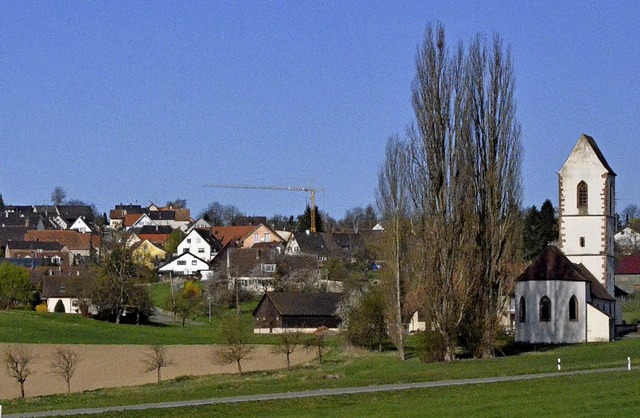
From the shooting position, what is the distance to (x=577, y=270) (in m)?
70.1

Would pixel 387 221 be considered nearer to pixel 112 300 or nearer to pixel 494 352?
pixel 494 352

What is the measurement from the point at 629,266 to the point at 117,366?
215ft

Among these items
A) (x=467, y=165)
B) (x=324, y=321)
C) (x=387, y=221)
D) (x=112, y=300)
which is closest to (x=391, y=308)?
(x=387, y=221)

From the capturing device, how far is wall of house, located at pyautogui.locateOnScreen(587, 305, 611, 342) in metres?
68.1

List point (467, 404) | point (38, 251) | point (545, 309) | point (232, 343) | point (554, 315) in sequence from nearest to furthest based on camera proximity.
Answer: point (467, 404) → point (232, 343) → point (554, 315) → point (545, 309) → point (38, 251)

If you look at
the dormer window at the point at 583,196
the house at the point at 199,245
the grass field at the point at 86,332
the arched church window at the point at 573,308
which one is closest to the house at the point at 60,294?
the grass field at the point at 86,332

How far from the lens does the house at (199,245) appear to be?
156 m

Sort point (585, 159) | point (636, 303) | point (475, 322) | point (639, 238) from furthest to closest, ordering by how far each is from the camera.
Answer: point (639, 238) < point (636, 303) < point (585, 159) < point (475, 322)

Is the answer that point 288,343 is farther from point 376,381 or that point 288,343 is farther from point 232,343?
point 376,381

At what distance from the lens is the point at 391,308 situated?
6278 cm

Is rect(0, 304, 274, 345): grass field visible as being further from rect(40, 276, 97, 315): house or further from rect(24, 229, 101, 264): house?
rect(24, 229, 101, 264): house

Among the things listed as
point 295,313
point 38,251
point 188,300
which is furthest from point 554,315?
point 38,251

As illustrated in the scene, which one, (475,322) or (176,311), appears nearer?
(475,322)

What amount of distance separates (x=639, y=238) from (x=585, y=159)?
10332cm
